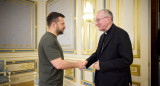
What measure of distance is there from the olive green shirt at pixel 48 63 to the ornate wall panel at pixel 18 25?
3699 millimetres

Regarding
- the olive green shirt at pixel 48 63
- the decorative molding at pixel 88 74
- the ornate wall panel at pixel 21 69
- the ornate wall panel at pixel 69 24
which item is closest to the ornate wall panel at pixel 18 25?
the ornate wall panel at pixel 21 69

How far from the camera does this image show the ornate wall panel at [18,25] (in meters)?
4.41

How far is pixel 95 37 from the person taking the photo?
3.08 m

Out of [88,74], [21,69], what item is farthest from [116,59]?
[21,69]

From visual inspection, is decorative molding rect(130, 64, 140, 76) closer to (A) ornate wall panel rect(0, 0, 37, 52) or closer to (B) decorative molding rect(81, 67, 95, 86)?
(B) decorative molding rect(81, 67, 95, 86)

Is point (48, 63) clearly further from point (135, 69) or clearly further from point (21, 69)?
point (21, 69)

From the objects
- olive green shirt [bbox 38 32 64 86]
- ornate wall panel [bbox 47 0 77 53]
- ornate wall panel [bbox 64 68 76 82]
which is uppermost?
ornate wall panel [bbox 47 0 77 53]

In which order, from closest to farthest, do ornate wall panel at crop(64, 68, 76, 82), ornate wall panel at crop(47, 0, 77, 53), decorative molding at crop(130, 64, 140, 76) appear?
decorative molding at crop(130, 64, 140, 76) < ornate wall panel at crop(64, 68, 76, 82) < ornate wall panel at crop(47, 0, 77, 53)

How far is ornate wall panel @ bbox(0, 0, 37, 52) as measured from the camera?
14.5 feet

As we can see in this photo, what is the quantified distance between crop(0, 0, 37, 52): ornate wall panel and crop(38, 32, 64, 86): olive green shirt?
3.70m

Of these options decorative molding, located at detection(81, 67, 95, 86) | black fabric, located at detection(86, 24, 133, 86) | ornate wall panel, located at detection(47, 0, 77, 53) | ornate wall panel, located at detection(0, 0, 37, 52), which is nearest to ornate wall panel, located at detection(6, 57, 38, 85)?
ornate wall panel, located at detection(0, 0, 37, 52)

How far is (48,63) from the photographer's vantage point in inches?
60.9

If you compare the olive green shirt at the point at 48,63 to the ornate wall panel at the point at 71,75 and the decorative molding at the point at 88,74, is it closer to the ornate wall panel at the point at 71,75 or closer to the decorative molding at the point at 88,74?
the decorative molding at the point at 88,74

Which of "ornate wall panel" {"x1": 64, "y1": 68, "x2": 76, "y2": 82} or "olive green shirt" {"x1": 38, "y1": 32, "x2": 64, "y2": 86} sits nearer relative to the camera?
"olive green shirt" {"x1": 38, "y1": 32, "x2": 64, "y2": 86}
